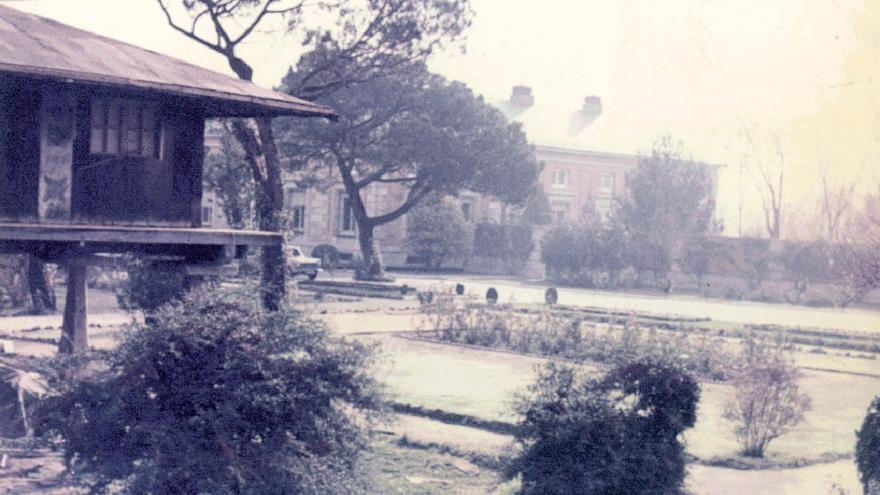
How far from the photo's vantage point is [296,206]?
197ft

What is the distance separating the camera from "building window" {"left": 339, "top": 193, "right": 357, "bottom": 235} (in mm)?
59438

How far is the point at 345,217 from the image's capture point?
5975 centimetres

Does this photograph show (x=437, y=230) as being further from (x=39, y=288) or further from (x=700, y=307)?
(x=39, y=288)

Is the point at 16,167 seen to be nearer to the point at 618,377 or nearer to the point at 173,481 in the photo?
the point at 173,481

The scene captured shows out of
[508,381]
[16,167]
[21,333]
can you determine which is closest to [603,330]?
[508,381]

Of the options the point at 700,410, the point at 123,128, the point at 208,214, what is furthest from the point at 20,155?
the point at 208,214

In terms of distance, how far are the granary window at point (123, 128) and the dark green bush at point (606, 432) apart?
22.7 ft

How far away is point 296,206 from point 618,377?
52.2m

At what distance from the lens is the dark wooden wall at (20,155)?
1265cm

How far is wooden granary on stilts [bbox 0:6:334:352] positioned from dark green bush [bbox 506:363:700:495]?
21.5 ft

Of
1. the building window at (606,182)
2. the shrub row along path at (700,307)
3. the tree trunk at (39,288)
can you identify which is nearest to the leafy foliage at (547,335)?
the shrub row along path at (700,307)

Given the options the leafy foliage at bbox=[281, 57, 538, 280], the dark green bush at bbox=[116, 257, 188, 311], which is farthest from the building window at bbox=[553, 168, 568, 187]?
the dark green bush at bbox=[116, 257, 188, 311]

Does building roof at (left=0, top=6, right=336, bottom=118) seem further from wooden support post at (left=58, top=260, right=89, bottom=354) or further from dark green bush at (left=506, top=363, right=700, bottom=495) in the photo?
dark green bush at (left=506, top=363, right=700, bottom=495)

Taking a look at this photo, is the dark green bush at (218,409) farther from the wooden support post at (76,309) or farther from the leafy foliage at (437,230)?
the leafy foliage at (437,230)
